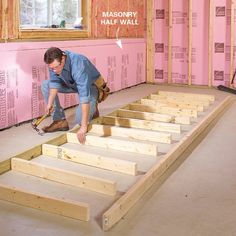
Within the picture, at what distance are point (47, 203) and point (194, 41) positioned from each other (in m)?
4.90

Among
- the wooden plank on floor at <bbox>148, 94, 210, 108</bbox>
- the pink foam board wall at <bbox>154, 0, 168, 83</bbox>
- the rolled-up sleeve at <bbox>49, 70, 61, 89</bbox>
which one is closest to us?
the rolled-up sleeve at <bbox>49, 70, 61, 89</bbox>

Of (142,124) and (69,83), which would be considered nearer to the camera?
(69,83)

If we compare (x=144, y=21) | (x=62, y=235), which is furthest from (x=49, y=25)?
(x=62, y=235)

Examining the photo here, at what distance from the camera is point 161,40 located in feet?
21.8

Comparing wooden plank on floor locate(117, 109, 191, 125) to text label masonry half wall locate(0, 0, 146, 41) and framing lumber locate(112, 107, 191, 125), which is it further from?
text label masonry half wall locate(0, 0, 146, 41)

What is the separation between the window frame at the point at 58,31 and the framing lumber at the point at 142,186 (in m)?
1.97

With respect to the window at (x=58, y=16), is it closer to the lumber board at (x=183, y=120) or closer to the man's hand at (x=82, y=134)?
the lumber board at (x=183, y=120)

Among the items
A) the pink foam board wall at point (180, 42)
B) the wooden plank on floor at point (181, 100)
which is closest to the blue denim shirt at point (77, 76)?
the wooden plank on floor at point (181, 100)

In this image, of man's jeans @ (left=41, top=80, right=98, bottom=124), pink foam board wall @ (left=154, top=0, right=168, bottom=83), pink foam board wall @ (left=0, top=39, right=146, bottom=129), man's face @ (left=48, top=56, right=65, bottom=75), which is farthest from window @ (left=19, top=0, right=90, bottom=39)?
man's face @ (left=48, top=56, right=65, bottom=75)

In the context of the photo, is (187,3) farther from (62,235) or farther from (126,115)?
(62,235)

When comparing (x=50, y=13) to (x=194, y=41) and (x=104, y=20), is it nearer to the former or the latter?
(x=104, y=20)

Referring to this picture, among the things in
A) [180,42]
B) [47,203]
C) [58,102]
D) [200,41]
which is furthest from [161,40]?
[47,203]

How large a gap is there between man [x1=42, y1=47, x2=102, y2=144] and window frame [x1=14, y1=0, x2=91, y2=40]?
78 cm

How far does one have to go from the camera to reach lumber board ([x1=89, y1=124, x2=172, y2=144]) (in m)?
3.27
